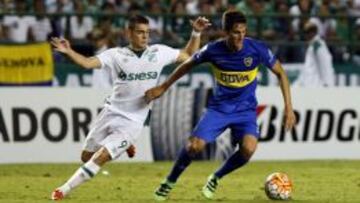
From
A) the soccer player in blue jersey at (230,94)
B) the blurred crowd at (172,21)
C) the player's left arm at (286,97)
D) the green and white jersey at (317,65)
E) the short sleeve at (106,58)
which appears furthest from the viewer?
the green and white jersey at (317,65)

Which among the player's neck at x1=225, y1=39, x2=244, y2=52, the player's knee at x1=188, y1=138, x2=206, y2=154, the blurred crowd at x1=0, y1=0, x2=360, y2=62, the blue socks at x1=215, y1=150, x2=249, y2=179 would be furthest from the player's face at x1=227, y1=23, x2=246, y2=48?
the blurred crowd at x1=0, y1=0, x2=360, y2=62

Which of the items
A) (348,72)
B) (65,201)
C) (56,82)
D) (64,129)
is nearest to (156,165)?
(64,129)

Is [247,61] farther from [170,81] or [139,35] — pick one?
[139,35]

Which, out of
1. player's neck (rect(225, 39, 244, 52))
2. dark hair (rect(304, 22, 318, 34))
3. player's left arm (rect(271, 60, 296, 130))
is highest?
player's neck (rect(225, 39, 244, 52))

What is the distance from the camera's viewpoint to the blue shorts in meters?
14.4

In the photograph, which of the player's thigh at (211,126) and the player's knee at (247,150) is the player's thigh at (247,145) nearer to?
the player's knee at (247,150)

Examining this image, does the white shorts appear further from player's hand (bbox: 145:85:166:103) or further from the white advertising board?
the white advertising board

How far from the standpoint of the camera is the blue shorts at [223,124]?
14.4 meters

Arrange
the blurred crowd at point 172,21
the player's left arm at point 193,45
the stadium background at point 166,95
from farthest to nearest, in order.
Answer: the blurred crowd at point 172,21
the stadium background at point 166,95
the player's left arm at point 193,45

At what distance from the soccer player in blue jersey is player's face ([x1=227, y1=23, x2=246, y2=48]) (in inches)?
0.6

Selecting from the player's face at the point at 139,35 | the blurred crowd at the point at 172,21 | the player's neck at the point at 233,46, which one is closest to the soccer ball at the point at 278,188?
the player's neck at the point at 233,46

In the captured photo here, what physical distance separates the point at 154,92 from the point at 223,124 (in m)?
0.92

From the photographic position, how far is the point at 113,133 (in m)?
14.5

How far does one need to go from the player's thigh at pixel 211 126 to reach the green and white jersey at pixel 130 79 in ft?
2.47
